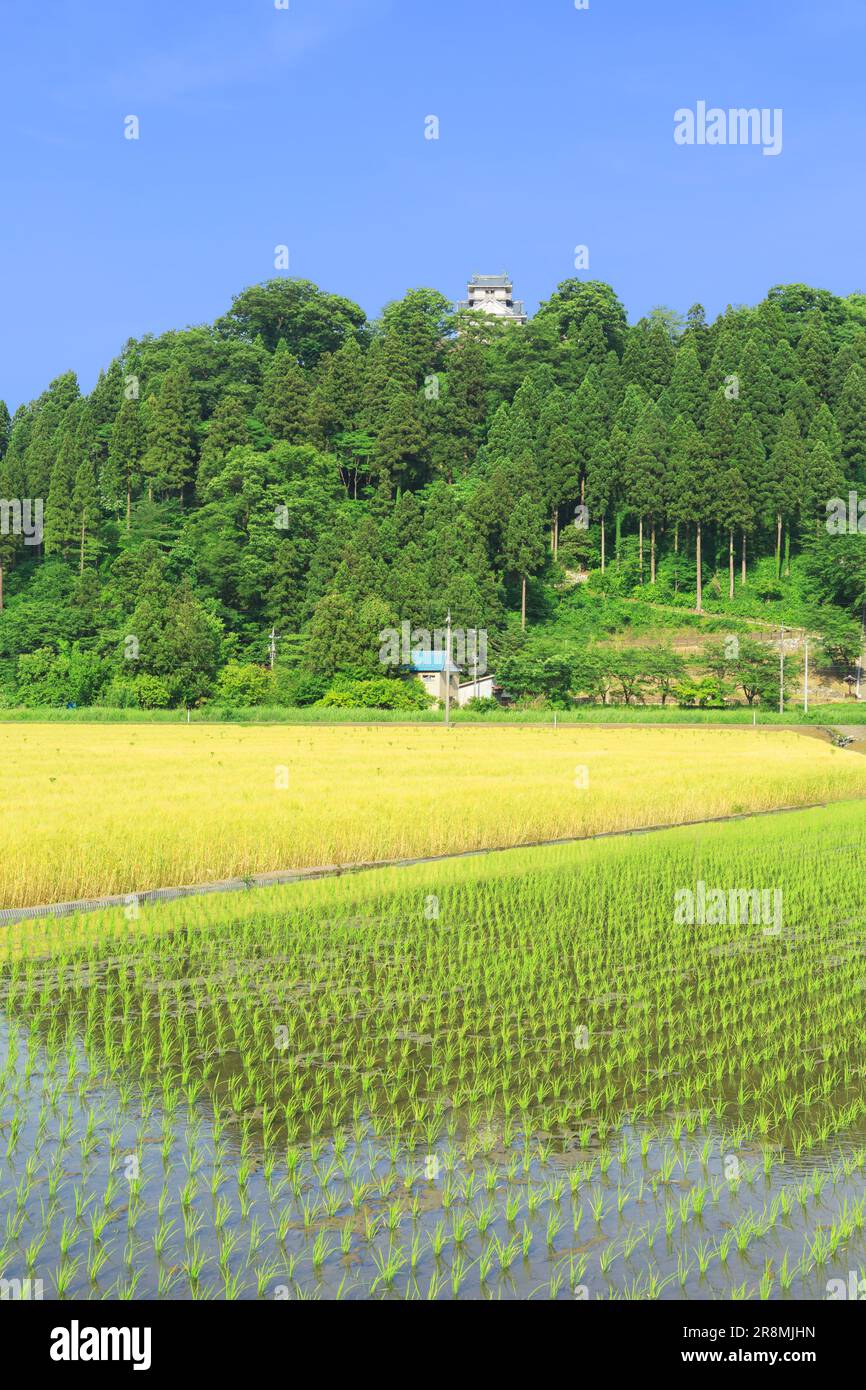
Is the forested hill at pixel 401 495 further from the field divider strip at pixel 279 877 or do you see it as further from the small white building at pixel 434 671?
the field divider strip at pixel 279 877

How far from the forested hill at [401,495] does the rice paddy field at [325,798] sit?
37052 mm

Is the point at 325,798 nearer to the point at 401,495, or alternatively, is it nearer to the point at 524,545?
the point at 524,545

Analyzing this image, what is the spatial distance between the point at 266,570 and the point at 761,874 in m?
74.6

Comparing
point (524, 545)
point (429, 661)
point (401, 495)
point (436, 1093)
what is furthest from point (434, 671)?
point (436, 1093)

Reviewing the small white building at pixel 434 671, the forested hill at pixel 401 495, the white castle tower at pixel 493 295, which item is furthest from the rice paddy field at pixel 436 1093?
the white castle tower at pixel 493 295

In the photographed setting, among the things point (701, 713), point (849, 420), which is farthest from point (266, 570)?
point (849, 420)

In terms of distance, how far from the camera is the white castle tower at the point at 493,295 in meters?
164

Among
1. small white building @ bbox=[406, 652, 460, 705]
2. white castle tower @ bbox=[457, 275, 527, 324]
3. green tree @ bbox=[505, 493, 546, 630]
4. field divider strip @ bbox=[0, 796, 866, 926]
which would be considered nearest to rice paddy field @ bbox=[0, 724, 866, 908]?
field divider strip @ bbox=[0, 796, 866, 926]

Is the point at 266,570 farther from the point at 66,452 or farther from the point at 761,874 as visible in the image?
the point at 761,874

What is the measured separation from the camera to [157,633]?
258 feet

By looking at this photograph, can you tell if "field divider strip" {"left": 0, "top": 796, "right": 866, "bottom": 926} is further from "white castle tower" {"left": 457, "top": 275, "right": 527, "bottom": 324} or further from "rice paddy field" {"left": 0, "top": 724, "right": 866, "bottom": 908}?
"white castle tower" {"left": 457, "top": 275, "right": 527, "bottom": 324}

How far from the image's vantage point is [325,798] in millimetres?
21578

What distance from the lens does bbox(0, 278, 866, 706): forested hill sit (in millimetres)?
81375

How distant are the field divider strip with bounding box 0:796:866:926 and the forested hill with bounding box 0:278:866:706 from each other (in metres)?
53.9
